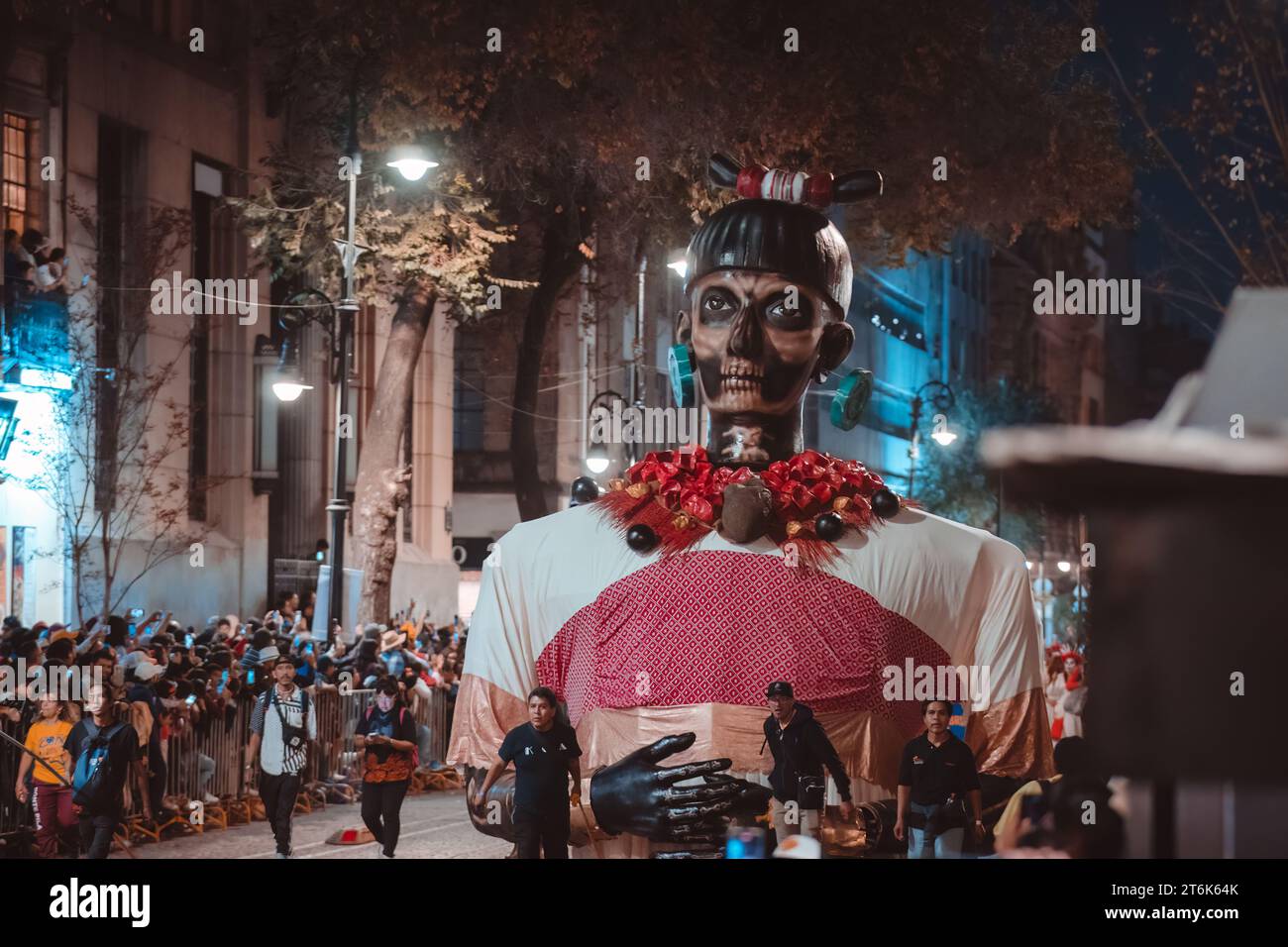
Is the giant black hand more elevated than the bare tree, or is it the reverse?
the bare tree

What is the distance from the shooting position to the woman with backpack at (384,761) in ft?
43.9

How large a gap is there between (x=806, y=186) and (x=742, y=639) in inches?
56.2

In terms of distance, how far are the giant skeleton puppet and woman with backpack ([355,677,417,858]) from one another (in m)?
7.89

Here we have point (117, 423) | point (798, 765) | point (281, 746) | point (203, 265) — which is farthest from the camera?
point (203, 265)

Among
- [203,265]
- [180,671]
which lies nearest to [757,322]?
[180,671]

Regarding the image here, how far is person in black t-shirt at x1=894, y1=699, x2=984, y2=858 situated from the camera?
5.40 metres

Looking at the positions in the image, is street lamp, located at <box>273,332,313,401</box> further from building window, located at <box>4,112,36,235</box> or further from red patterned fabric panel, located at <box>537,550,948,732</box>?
red patterned fabric panel, located at <box>537,550,948,732</box>

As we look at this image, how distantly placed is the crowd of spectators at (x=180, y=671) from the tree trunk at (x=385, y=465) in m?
0.63

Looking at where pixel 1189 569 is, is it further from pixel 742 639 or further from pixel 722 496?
pixel 722 496

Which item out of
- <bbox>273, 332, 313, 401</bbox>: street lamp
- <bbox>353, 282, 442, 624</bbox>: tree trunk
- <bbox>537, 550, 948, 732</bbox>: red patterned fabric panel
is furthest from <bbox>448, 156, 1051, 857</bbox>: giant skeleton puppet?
<bbox>353, 282, 442, 624</bbox>: tree trunk

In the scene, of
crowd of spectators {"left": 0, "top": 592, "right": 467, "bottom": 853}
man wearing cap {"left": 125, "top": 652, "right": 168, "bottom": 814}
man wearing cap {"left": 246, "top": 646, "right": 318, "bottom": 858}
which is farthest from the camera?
man wearing cap {"left": 125, "top": 652, "right": 168, "bottom": 814}

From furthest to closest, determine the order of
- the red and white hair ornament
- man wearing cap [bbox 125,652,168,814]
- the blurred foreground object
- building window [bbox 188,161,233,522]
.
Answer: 1. building window [bbox 188,161,233,522]
2. man wearing cap [bbox 125,652,168,814]
3. the red and white hair ornament
4. the blurred foreground object

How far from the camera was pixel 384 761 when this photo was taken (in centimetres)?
1351

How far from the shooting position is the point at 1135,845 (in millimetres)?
2646
